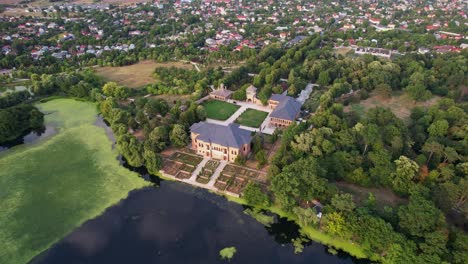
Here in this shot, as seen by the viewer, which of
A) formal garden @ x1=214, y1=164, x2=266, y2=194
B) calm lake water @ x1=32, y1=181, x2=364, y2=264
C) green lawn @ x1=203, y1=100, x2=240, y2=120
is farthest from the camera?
green lawn @ x1=203, y1=100, x2=240, y2=120

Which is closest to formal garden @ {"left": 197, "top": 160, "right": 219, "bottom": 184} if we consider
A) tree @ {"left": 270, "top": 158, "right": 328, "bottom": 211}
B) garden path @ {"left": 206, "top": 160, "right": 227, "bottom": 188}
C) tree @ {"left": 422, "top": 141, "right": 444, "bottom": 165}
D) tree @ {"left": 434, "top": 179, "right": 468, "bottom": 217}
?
garden path @ {"left": 206, "top": 160, "right": 227, "bottom": 188}

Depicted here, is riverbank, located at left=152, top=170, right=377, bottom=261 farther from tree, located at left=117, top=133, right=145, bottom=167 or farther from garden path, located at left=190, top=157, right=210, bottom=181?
tree, located at left=117, top=133, right=145, bottom=167

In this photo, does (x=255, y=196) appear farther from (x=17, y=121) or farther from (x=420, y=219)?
(x=17, y=121)

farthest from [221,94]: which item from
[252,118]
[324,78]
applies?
[324,78]

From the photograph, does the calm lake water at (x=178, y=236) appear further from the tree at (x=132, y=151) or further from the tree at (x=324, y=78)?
the tree at (x=324, y=78)

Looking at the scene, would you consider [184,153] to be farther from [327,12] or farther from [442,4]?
[442,4]

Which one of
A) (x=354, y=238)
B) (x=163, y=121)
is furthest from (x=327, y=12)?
(x=354, y=238)
